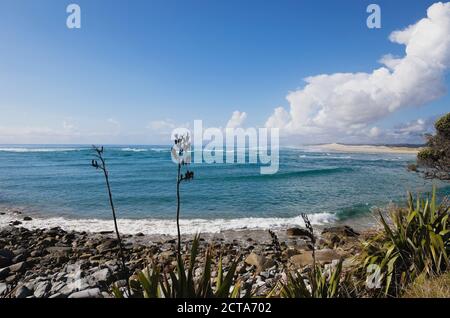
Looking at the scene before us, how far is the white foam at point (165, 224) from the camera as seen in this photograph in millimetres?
13312

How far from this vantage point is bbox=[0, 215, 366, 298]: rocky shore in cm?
607

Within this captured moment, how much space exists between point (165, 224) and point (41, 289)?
810 centimetres

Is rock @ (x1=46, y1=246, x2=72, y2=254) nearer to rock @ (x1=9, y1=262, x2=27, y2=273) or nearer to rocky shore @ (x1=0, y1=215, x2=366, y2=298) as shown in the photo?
rocky shore @ (x1=0, y1=215, x2=366, y2=298)

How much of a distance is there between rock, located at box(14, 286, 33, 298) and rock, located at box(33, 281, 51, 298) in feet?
0.44

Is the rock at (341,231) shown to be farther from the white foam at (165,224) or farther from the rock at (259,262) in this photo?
the rock at (259,262)

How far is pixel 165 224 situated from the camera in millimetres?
14266

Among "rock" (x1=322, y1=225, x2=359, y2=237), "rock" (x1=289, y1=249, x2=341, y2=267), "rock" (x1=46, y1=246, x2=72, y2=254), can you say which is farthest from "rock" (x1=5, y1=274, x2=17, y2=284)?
"rock" (x1=322, y1=225, x2=359, y2=237)

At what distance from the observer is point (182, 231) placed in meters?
12.8

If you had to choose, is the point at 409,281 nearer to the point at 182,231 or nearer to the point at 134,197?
the point at 182,231

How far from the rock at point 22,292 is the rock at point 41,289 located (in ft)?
0.44

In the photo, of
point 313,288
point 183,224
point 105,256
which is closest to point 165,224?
point 183,224

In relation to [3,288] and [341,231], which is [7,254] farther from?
[341,231]
